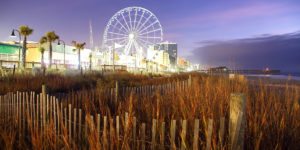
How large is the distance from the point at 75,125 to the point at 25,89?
5779mm

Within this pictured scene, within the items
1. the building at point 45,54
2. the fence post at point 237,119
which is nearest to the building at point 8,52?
the building at point 45,54

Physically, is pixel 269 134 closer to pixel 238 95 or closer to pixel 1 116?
pixel 238 95

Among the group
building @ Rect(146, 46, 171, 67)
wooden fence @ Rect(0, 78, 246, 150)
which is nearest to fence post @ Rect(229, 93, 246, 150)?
wooden fence @ Rect(0, 78, 246, 150)

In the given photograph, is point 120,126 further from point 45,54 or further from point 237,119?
point 45,54

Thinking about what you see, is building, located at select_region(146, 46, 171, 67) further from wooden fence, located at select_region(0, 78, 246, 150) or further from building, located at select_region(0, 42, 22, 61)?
wooden fence, located at select_region(0, 78, 246, 150)

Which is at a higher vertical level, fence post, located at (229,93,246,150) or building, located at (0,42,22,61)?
building, located at (0,42,22,61)

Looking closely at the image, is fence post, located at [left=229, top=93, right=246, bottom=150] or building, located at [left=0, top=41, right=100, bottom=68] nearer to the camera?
fence post, located at [left=229, top=93, right=246, bottom=150]

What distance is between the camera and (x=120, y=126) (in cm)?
430

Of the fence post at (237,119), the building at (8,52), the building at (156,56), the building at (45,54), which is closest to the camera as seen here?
the fence post at (237,119)

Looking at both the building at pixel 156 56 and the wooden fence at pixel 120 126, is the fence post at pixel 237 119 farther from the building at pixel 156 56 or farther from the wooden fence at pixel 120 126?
the building at pixel 156 56

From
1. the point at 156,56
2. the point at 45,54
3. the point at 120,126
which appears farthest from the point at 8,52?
the point at 120,126

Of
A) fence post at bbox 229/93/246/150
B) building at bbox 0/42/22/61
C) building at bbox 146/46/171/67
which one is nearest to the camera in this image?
fence post at bbox 229/93/246/150

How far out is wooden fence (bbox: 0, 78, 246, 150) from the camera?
281 cm

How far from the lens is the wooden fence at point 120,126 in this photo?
9.23ft
